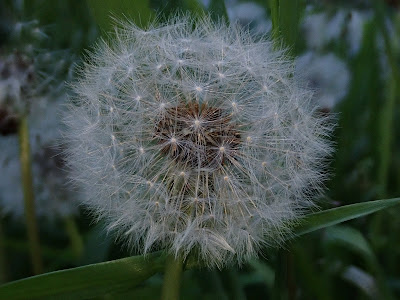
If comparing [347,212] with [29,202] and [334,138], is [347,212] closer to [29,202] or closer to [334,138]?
[29,202]

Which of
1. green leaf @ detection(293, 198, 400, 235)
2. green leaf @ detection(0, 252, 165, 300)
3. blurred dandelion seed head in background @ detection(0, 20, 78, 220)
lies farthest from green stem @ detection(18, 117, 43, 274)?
green leaf @ detection(293, 198, 400, 235)

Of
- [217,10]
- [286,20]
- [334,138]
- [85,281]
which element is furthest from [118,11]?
[334,138]

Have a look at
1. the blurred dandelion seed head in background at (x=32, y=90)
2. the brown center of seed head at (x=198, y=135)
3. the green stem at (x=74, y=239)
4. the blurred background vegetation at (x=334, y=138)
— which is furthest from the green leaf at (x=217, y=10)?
the green stem at (x=74, y=239)

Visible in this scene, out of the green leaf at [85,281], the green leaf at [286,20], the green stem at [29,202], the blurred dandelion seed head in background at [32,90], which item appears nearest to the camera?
the green leaf at [85,281]

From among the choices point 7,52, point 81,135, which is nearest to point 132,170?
point 81,135

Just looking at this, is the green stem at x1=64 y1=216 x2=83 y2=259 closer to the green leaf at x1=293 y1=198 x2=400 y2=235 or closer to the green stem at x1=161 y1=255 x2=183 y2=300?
the green stem at x1=161 y1=255 x2=183 y2=300

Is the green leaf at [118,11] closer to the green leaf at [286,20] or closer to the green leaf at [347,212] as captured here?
the green leaf at [286,20]
